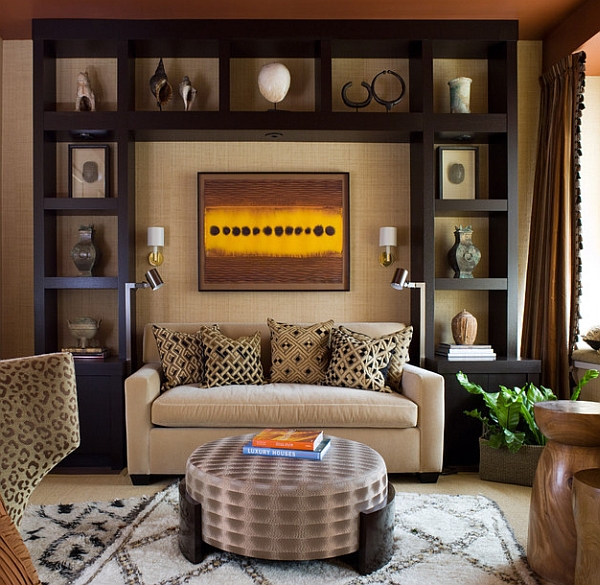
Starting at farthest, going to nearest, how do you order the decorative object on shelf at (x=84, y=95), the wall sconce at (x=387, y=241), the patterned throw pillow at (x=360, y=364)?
the wall sconce at (x=387, y=241) → the decorative object on shelf at (x=84, y=95) → the patterned throw pillow at (x=360, y=364)

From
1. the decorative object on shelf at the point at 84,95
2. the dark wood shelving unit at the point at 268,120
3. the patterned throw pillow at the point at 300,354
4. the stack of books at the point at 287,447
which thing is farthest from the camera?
the decorative object on shelf at the point at 84,95

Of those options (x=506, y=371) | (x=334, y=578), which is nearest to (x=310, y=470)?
(x=334, y=578)

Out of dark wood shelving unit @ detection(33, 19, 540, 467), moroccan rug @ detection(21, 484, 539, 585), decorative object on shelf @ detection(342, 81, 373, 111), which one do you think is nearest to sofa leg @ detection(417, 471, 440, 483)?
moroccan rug @ detection(21, 484, 539, 585)

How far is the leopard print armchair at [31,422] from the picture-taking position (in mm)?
1655

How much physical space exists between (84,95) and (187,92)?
0.69 meters

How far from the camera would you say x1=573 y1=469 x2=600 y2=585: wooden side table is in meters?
1.82

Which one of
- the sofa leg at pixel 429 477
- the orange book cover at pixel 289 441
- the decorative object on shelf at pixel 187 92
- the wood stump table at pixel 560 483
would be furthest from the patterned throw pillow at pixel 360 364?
the decorative object on shelf at pixel 187 92

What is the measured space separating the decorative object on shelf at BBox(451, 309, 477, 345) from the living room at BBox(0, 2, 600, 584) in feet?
1.15

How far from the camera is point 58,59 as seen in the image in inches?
168

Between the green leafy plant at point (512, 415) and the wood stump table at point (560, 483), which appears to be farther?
the green leafy plant at point (512, 415)

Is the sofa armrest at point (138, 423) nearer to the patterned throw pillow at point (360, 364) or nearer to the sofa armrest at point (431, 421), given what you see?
the patterned throw pillow at point (360, 364)

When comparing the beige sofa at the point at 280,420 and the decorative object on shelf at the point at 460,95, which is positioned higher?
the decorative object on shelf at the point at 460,95

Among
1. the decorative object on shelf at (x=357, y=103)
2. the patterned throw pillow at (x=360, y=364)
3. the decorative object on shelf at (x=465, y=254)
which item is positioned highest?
the decorative object on shelf at (x=357, y=103)

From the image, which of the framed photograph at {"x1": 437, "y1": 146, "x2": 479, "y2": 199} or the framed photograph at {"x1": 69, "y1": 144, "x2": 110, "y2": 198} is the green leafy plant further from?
the framed photograph at {"x1": 69, "y1": 144, "x2": 110, "y2": 198}
